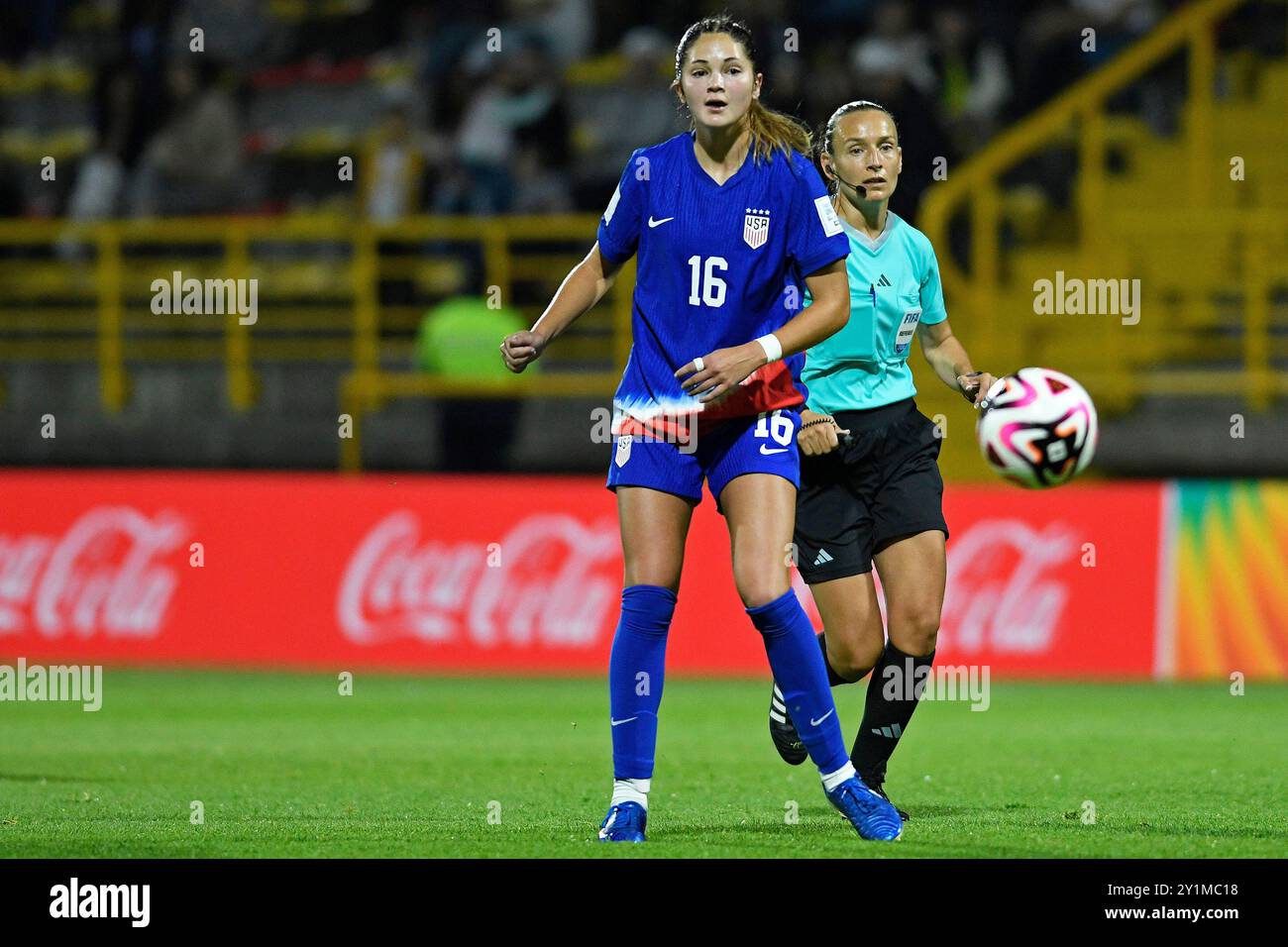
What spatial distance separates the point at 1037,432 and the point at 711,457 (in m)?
1.28

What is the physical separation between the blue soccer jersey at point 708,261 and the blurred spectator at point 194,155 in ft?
42.2

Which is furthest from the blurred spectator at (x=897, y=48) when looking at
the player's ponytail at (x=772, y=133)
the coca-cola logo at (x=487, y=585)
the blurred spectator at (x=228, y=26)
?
the player's ponytail at (x=772, y=133)

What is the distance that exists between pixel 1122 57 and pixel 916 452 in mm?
9873

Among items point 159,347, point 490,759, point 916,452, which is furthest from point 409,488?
point 916,452

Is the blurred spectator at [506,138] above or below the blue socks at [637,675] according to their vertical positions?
above

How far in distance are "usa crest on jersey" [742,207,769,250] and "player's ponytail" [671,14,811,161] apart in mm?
197

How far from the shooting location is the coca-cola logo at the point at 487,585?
14656 millimetres

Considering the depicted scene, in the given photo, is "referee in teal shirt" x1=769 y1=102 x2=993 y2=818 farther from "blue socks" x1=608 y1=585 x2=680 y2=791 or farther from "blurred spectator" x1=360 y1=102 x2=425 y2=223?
"blurred spectator" x1=360 y1=102 x2=425 y2=223

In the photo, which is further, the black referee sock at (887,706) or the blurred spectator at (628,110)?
the blurred spectator at (628,110)

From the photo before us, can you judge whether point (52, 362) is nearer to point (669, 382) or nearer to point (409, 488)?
point (409, 488)

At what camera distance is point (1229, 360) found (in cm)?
1592

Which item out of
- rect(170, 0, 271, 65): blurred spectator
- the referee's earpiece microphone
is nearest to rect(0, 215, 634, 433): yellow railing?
rect(170, 0, 271, 65): blurred spectator

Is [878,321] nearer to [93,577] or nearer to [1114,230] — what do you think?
[93,577]

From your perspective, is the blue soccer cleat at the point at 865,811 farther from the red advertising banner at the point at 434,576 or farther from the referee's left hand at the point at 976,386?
the red advertising banner at the point at 434,576
